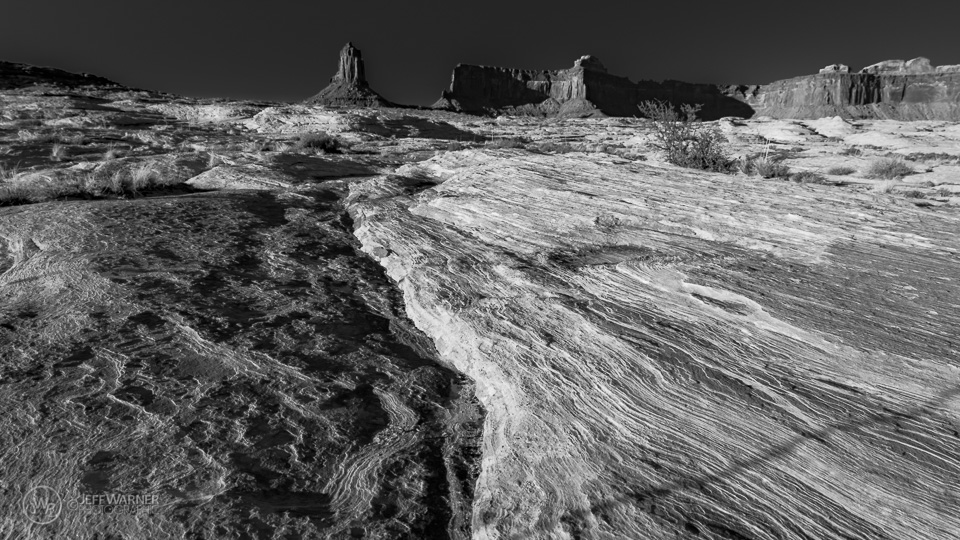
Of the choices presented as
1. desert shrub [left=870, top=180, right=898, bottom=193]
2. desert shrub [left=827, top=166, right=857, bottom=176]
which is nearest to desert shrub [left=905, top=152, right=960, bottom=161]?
desert shrub [left=827, top=166, right=857, bottom=176]

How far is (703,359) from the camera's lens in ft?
11.0

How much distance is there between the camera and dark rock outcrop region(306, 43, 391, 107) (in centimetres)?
10019

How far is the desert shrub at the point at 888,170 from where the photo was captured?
50.0ft

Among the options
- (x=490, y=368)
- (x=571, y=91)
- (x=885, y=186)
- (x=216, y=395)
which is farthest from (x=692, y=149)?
(x=571, y=91)

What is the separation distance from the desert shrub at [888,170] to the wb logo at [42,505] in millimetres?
19500

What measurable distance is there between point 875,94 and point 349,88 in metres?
145

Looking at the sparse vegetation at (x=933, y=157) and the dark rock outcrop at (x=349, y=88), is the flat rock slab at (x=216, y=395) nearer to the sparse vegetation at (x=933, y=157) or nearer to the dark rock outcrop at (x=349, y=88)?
the sparse vegetation at (x=933, y=157)

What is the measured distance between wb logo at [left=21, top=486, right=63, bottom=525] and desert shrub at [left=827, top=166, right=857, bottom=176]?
19538 millimetres

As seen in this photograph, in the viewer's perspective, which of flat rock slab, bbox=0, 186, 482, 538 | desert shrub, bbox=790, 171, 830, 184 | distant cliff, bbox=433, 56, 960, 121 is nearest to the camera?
flat rock slab, bbox=0, 186, 482, 538

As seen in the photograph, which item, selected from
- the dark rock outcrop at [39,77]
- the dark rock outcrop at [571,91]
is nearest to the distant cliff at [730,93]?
the dark rock outcrop at [571,91]

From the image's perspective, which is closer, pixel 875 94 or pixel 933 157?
pixel 933 157

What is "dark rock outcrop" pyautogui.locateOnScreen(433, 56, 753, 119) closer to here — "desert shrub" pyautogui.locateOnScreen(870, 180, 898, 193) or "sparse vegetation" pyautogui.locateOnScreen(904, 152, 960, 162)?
"sparse vegetation" pyautogui.locateOnScreen(904, 152, 960, 162)

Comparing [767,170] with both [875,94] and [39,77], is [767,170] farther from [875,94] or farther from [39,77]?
[875,94]

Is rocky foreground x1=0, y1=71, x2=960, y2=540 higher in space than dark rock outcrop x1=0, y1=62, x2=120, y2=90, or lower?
lower
